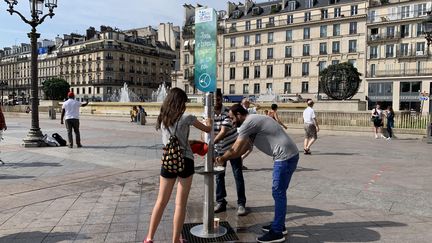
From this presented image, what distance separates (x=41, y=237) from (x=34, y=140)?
30.8ft

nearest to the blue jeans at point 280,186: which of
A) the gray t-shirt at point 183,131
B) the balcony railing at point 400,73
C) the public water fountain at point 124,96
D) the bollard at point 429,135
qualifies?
the gray t-shirt at point 183,131

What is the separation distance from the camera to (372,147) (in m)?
14.5

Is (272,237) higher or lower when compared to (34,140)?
lower

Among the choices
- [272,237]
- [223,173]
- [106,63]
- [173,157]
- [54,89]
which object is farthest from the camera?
[106,63]

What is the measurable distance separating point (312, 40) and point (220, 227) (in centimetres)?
6260

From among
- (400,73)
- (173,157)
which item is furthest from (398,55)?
(173,157)

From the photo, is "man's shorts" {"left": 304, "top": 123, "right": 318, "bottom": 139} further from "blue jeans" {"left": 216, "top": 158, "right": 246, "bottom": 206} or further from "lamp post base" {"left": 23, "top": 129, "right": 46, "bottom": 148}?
"lamp post base" {"left": 23, "top": 129, "right": 46, "bottom": 148}

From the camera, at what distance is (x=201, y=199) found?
21.3ft

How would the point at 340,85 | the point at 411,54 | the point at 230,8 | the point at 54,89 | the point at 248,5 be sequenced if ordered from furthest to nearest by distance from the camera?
the point at 54,89 → the point at 230,8 → the point at 248,5 → the point at 411,54 → the point at 340,85

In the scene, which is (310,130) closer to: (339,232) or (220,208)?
(220,208)

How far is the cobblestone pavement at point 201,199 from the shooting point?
4840mm

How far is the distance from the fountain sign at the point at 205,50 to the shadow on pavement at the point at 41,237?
2.27m

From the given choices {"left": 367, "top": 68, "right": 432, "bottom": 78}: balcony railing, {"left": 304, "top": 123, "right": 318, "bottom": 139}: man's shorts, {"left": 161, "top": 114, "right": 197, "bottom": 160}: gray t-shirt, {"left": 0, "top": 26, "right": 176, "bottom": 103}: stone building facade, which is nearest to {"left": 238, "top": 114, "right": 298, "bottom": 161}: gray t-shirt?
{"left": 161, "top": 114, "right": 197, "bottom": 160}: gray t-shirt

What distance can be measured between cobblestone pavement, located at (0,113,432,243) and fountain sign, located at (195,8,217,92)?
6.11 ft
